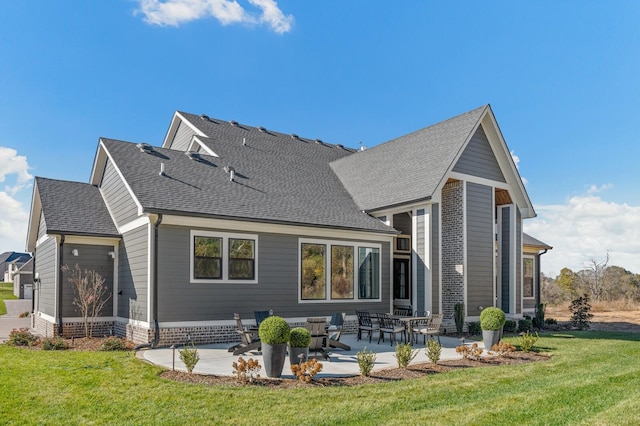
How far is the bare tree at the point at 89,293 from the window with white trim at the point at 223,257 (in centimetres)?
315

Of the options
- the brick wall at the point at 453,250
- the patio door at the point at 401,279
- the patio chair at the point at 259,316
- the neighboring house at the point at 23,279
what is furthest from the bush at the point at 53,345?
the neighboring house at the point at 23,279

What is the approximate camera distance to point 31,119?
16.8 metres

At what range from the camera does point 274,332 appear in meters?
8.61

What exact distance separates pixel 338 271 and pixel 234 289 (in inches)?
143

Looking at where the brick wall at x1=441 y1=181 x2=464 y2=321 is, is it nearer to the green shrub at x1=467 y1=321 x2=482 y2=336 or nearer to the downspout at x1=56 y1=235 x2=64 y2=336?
the green shrub at x1=467 y1=321 x2=482 y2=336

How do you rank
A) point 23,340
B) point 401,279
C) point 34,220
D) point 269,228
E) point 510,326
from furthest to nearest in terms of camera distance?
point 34,220 → point 401,279 → point 510,326 → point 269,228 → point 23,340

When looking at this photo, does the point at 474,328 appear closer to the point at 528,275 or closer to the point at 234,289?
the point at 234,289

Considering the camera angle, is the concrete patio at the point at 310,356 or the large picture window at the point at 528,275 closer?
the concrete patio at the point at 310,356

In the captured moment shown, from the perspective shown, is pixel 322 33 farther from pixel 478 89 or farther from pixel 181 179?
pixel 181 179

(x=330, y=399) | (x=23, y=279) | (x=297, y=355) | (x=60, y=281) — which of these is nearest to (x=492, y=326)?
(x=297, y=355)

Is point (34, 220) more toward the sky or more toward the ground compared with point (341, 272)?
more toward the sky

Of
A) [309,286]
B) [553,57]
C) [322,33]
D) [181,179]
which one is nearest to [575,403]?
[309,286]

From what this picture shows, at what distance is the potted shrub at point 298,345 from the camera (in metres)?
9.13

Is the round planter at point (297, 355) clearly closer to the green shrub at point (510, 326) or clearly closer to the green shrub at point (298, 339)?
the green shrub at point (298, 339)
